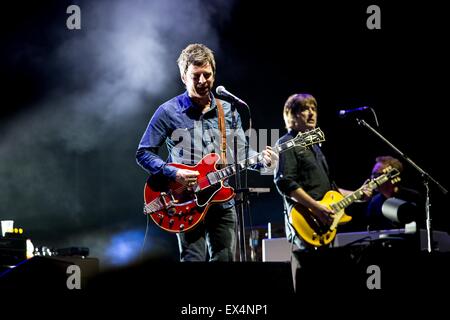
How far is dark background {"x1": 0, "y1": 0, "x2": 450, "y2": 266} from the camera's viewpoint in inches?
243

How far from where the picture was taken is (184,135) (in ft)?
12.5

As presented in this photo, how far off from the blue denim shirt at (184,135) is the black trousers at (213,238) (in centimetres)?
43

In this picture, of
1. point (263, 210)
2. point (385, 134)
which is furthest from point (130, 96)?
point (385, 134)

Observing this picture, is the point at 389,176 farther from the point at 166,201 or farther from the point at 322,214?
the point at 166,201

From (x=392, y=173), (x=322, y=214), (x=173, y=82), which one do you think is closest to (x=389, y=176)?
(x=392, y=173)

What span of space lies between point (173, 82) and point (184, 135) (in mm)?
2839

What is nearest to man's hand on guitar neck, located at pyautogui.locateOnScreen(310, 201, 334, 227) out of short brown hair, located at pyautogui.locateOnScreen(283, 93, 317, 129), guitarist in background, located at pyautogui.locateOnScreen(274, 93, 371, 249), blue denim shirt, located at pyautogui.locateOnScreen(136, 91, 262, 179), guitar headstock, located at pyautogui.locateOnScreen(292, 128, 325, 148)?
guitarist in background, located at pyautogui.locateOnScreen(274, 93, 371, 249)

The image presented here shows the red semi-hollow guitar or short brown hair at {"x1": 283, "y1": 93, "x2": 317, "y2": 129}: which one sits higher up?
short brown hair at {"x1": 283, "y1": 93, "x2": 317, "y2": 129}

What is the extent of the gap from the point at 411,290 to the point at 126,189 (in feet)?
17.1

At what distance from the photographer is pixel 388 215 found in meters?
4.16

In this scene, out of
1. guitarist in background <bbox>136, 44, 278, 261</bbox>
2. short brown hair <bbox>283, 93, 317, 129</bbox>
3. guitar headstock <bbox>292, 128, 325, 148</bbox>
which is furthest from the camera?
short brown hair <bbox>283, 93, 317, 129</bbox>

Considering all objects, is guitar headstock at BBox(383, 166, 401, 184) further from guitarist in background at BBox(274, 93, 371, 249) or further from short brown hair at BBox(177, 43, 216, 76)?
short brown hair at BBox(177, 43, 216, 76)

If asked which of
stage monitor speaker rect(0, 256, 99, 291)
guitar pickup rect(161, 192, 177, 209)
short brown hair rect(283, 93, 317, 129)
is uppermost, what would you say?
short brown hair rect(283, 93, 317, 129)

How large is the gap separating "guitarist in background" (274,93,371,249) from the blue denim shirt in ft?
1.89
